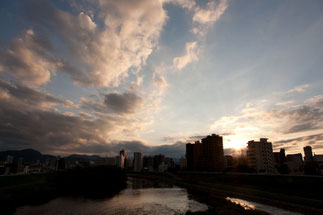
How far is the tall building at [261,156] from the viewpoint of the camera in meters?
126

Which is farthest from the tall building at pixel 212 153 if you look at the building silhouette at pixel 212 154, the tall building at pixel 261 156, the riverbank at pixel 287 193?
the riverbank at pixel 287 193

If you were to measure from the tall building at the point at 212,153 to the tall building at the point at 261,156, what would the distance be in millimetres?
46790

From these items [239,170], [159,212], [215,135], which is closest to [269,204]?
[159,212]

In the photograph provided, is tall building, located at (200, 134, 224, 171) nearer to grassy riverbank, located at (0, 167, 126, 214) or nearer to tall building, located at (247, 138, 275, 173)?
tall building, located at (247, 138, 275, 173)

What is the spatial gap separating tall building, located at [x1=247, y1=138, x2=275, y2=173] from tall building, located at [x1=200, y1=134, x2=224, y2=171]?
46790mm

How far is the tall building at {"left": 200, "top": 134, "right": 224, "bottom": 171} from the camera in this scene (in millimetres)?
175500

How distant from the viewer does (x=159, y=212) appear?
139ft

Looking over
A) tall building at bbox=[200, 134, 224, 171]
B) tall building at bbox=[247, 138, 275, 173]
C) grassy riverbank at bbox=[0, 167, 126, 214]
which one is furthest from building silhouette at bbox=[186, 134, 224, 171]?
grassy riverbank at bbox=[0, 167, 126, 214]

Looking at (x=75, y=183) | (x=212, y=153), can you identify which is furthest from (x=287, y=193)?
(x=212, y=153)

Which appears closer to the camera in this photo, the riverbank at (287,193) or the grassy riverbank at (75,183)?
the riverbank at (287,193)

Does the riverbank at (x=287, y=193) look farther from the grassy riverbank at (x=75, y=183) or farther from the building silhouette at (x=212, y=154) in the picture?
the building silhouette at (x=212, y=154)

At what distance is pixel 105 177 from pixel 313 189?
3550 inches

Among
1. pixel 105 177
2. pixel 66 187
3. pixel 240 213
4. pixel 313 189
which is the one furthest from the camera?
pixel 105 177

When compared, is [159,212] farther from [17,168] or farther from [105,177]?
[17,168]
